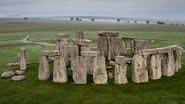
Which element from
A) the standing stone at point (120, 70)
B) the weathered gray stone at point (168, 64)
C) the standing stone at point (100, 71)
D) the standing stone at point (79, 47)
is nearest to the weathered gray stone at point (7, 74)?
the standing stone at point (79, 47)

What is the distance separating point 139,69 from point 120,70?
128 cm

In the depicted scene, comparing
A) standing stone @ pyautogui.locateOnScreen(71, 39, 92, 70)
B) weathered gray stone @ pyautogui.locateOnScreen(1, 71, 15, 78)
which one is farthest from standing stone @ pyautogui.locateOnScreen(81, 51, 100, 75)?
weathered gray stone @ pyautogui.locateOnScreen(1, 71, 15, 78)

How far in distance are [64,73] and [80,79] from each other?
1.17 metres

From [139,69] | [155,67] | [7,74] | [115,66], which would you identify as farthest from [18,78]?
[155,67]

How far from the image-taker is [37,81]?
24312mm

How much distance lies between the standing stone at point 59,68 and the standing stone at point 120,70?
3328mm

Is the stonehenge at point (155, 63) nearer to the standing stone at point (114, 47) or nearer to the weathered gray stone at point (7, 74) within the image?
the standing stone at point (114, 47)

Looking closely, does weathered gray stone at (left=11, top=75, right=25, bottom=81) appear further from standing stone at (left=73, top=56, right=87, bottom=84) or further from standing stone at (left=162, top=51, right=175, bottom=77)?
standing stone at (left=162, top=51, right=175, bottom=77)

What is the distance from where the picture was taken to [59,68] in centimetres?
2355

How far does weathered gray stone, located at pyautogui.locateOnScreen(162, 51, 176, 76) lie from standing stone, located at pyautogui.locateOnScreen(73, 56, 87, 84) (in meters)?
5.62

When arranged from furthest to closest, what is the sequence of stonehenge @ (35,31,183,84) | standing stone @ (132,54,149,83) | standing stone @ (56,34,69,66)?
standing stone @ (56,34,69,66) < standing stone @ (132,54,149,83) < stonehenge @ (35,31,183,84)

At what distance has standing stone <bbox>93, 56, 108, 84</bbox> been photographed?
75.1ft

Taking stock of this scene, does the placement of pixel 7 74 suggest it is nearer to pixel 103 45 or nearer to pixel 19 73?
pixel 19 73

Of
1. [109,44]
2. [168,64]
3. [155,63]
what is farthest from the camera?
[109,44]
